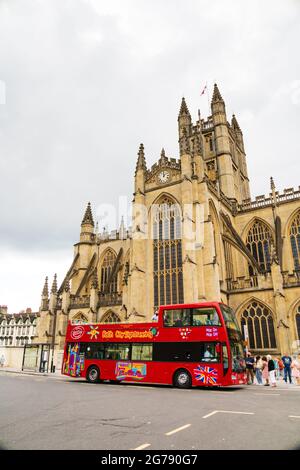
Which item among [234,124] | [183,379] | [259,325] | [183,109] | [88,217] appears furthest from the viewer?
[234,124]

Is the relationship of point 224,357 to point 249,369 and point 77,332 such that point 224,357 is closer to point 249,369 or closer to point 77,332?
point 249,369

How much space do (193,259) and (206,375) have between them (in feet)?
38.1

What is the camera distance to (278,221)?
29.8 m

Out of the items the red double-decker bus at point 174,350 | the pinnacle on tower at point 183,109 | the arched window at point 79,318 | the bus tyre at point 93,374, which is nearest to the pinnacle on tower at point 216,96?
the pinnacle on tower at point 183,109

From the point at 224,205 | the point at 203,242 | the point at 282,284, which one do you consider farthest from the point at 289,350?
the point at 224,205

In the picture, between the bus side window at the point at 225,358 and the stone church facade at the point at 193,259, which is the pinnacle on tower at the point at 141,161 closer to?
the stone church facade at the point at 193,259

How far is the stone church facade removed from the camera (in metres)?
23.9

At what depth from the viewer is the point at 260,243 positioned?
102 feet

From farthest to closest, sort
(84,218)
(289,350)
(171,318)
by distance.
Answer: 1. (84,218)
2. (289,350)
3. (171,318)

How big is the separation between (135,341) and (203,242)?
1139cm

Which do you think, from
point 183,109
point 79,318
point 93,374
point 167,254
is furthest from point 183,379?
point 183,109

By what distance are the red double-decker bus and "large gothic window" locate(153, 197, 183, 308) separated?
9.12m
